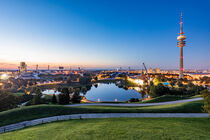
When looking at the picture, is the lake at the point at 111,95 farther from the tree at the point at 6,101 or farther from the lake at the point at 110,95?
the tree at the point at 6,101

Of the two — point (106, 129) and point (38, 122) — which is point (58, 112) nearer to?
point (38, 122)

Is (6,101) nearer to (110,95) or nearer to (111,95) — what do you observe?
(110,95)

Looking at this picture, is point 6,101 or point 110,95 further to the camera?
point 110,95

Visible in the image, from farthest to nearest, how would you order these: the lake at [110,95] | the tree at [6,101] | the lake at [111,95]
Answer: the lake at [111,95] < the lake at [110,95] < the tree at [6,101]

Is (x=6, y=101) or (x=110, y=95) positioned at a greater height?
(x=6, y=101)

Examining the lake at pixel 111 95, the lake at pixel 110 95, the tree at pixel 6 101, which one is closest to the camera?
the tree at pixel 6 101

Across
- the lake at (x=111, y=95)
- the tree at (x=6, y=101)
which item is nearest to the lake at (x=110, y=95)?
the lake at (x=111, y=95)

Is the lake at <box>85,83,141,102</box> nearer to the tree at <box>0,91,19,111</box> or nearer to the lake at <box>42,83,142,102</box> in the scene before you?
the lake at <box>42,83,142,102</box>

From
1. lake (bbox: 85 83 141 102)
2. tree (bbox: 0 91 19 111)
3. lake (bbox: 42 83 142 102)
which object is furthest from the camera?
lake (bbox: 85 83 141 102)

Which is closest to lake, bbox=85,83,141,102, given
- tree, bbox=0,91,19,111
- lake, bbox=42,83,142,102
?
lake, bbox=42,83,142,102

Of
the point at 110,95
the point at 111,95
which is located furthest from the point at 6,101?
the point at 111,95

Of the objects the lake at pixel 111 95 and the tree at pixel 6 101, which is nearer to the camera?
the tree at pixel 6 101
